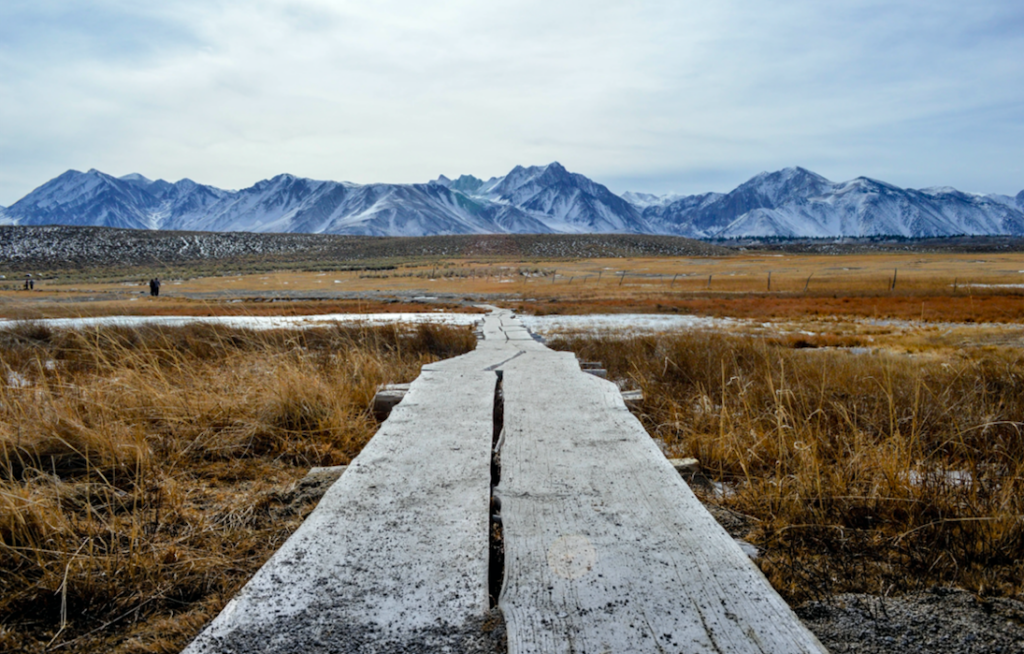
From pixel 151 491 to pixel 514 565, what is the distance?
217cm

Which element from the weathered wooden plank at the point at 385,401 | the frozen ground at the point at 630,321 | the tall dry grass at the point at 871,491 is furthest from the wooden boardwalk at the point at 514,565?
the frozen ground at the point at 630,321

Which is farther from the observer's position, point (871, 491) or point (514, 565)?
point (871, 491)

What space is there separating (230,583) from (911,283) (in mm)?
39077

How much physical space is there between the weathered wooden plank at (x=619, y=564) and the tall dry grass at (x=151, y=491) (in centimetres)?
109

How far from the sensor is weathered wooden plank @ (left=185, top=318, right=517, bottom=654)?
1.41m

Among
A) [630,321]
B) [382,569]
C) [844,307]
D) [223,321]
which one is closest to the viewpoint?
[382,569]

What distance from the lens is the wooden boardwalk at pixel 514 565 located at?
4.61ft

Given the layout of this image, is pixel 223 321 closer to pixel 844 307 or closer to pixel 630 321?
pixel 630 321

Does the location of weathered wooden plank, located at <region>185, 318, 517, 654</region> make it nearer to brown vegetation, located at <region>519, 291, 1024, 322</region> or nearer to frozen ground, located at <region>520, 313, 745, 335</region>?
frozen ground, located at <region>520, 313, 745, 335</region>

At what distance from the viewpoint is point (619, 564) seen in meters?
1.71

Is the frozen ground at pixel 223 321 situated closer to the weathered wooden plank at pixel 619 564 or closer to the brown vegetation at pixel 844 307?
the brown vegetation at pixel 844 307

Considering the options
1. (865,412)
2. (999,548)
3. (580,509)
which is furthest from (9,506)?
(865,412)

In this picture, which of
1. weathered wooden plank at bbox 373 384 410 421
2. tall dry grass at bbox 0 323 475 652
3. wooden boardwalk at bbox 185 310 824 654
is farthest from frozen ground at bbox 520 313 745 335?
wooden boardwalk at bbox 185 310 824 654

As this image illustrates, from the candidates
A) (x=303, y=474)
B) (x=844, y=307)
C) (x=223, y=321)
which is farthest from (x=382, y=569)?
(x=844, y=307)
